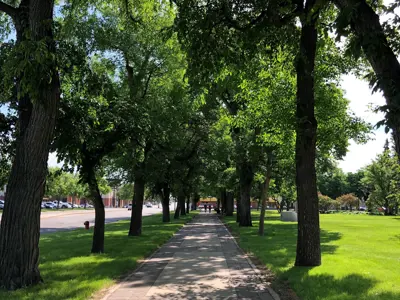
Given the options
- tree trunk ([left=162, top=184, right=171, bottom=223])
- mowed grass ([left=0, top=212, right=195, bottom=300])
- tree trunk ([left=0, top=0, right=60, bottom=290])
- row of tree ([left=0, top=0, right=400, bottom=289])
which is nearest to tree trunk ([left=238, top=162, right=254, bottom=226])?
row of tree ([left=0, top=0, right=400, bottom=289])

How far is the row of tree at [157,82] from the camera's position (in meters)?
7.10

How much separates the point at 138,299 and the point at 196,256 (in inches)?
229

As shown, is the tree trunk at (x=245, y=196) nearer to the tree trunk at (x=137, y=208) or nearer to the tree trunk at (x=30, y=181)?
the tree trunk at (x=137, y=208)

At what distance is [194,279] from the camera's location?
9.22m

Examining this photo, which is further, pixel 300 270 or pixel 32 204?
pixel 300 270

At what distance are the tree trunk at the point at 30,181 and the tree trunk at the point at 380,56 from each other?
526cm

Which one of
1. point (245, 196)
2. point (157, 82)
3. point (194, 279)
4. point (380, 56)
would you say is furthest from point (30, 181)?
point (245, 196)

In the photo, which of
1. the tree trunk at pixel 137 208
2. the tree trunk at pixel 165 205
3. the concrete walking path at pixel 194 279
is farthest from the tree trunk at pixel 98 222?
the tree trunk at pixel 165 205

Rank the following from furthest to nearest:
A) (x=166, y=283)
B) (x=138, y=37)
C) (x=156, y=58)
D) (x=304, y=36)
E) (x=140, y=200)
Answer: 1. (x=140, y=200)
2. (x=156, y=58)
3. (x=138, y=37)
4. (x=304, y=36)
5. (x=166, y=283)

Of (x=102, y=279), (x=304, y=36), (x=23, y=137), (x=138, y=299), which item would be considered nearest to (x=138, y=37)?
(x=304, y=36)

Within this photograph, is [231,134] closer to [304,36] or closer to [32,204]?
[304,36]

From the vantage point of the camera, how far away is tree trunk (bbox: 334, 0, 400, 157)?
4.38 metres

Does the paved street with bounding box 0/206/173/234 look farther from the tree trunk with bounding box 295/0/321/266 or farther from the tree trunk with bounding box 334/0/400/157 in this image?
the tree trunk with bounding box 334/0/400/157

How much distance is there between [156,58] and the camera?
18453 mm
